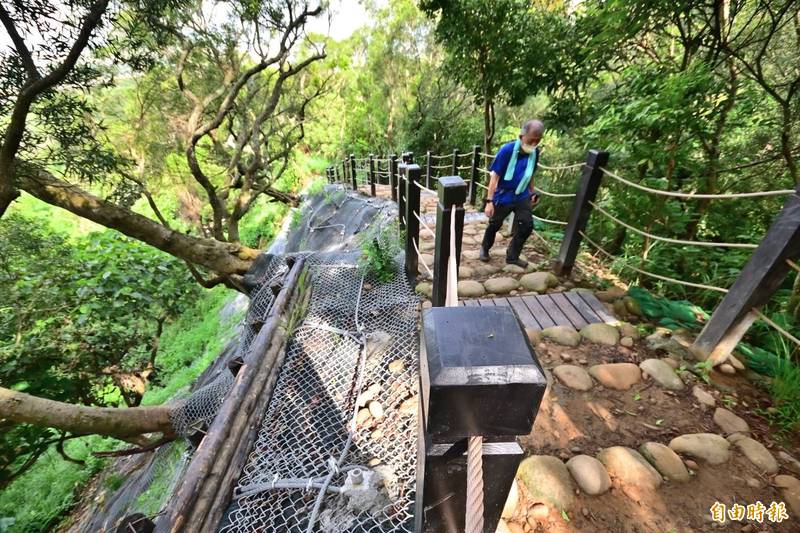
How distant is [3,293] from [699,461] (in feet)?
22.3

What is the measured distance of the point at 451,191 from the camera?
223 centimetres

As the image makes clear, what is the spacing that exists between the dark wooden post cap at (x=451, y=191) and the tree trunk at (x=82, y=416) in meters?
3.36

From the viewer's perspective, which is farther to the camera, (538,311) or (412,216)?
(412,216)

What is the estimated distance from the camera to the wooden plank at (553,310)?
8.80 feet

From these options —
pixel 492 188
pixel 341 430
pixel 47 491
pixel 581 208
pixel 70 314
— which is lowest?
Answer: pixel 47 491

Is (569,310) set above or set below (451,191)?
below

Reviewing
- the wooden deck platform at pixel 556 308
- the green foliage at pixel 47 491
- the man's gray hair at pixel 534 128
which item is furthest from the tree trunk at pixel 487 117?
the green foliage at pixel 47 491

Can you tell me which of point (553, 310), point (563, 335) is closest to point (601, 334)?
point (563, 335)

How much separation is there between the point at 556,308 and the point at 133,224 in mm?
4741

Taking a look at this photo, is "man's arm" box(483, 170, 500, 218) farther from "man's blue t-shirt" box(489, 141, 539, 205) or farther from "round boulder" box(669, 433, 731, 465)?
"round boulder" box(669, 433, 731, 465)

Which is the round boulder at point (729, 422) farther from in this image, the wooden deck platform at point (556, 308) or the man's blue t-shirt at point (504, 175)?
the man's blue t-shirt at point (504, 175)

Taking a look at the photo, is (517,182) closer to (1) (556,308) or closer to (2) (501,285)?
(2) (501,285)

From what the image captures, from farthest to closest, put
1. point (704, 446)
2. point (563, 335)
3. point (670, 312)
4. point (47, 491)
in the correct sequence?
point (47, 491) → point (670, 312) → point (563, 335) → point (704, 446)

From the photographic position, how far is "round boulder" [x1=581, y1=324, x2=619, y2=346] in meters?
2.46
